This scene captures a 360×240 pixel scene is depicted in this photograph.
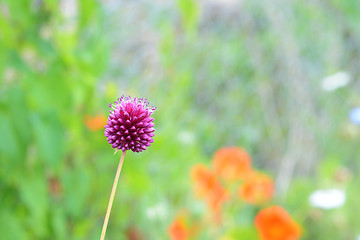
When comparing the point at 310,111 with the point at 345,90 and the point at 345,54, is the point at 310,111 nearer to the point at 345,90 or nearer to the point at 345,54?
the point at 345,90

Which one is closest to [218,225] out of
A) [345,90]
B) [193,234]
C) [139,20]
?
[193,234]

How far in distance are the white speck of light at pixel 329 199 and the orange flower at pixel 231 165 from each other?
0.23 metres

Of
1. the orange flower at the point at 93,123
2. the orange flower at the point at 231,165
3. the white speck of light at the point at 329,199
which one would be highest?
the orange flower at the point at 231,165

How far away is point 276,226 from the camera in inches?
51.5

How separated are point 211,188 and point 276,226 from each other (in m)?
0.23

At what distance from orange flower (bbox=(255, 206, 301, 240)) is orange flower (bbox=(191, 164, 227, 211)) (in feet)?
0.51

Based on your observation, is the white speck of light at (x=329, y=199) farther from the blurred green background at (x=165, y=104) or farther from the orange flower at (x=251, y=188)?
the orange flower at (x=251, y=188)

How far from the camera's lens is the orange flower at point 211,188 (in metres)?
1.44

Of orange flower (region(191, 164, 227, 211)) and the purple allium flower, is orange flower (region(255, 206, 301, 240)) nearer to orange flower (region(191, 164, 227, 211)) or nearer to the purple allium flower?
orange flower (region(191, 164, 227, 211))

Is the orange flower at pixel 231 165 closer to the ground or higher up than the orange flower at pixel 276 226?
higher up

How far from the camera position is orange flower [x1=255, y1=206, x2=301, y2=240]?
1.30m

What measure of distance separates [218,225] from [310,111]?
1.28m

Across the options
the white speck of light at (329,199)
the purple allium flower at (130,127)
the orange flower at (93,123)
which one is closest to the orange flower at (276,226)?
the white speck of light at (329,199)

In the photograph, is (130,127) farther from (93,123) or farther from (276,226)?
(276,226)
